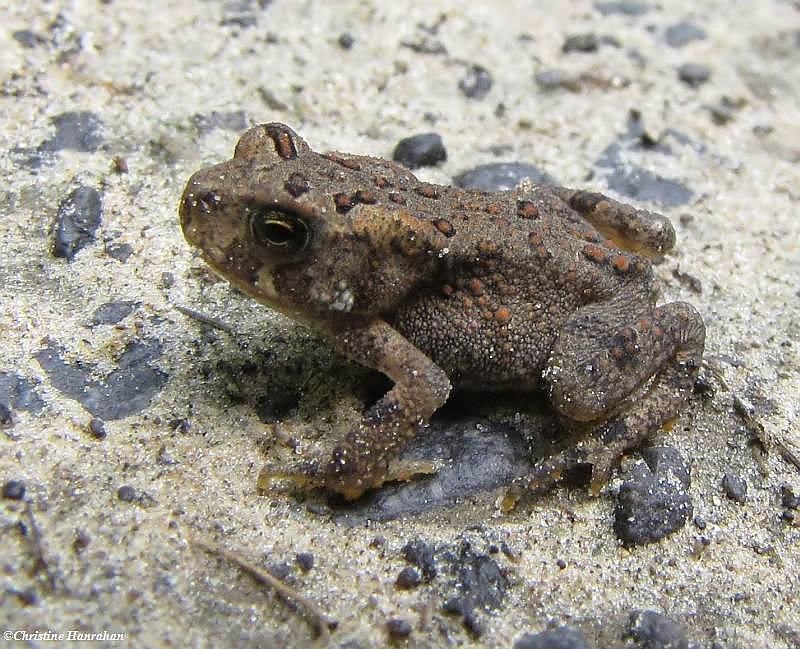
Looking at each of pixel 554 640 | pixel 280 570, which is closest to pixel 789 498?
pixel 554 640

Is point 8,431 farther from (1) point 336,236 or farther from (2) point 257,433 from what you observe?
(1) point 336,236

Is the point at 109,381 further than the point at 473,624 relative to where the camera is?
Yes

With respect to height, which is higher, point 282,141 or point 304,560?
point 282,141

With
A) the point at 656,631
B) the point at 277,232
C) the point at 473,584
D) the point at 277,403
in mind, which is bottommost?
the point at 277,403

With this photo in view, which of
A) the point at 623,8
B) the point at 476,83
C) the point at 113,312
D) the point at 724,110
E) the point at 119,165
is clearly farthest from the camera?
the point at 623,8

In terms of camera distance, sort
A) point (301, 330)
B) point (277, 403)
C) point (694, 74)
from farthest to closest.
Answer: point (694, 74) → point (301, 330) → point (277, 403)

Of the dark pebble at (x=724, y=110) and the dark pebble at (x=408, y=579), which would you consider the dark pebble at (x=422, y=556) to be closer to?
the dark pebble at (x=408, y=579)

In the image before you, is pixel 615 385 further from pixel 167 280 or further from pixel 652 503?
pixel 167 280

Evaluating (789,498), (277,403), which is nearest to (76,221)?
(277,403)
